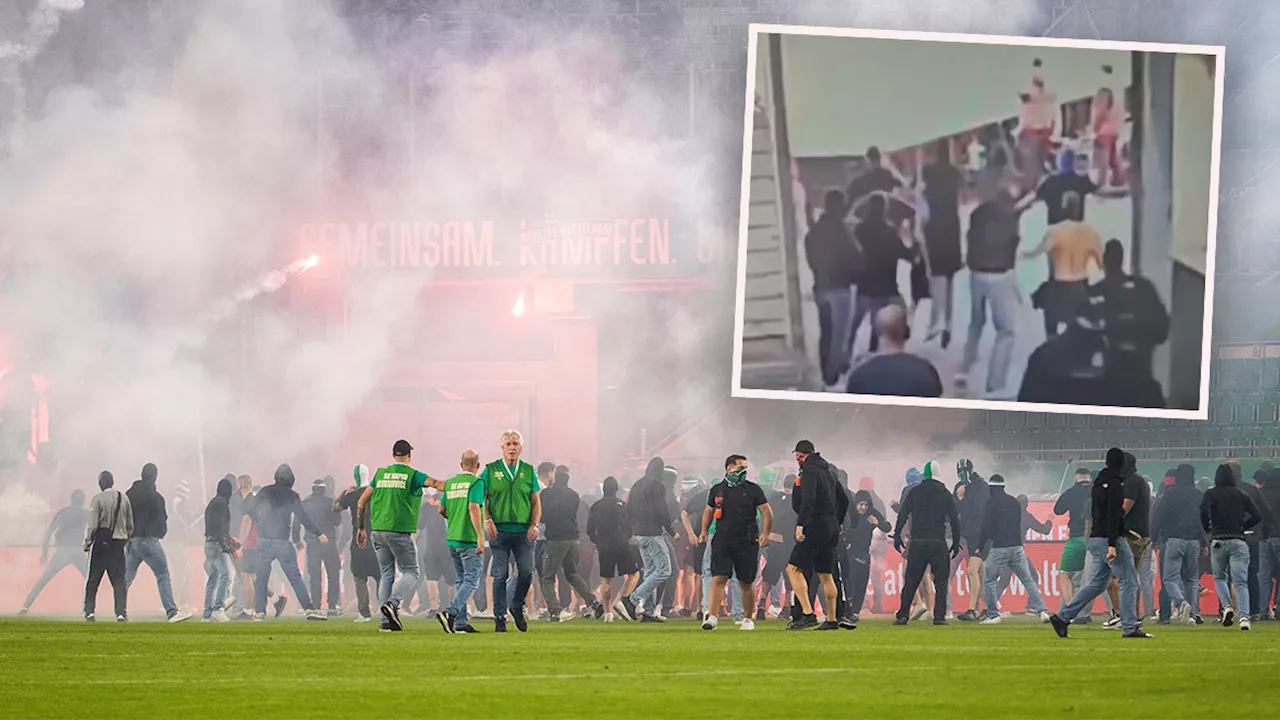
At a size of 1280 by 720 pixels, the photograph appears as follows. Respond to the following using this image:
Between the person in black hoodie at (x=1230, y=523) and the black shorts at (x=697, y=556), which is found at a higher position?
the person in black hoodie at (x=1230, y=523)

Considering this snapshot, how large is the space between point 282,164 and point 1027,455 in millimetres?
12408

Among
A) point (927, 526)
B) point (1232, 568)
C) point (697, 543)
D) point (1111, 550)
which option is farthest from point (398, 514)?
point (1232, 568)

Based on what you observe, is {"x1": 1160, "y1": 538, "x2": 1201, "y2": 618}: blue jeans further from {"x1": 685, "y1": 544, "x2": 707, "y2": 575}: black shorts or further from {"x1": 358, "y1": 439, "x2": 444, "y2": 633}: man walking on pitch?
{"x1": 358, "y1": 439, "x2": 444, "y2": 633}: man walking on pitch

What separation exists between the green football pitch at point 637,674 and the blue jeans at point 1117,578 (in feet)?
0.92

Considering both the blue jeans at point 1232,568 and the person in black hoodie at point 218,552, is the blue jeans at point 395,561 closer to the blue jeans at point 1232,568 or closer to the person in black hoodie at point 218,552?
the person in black hoodie at point 218,552

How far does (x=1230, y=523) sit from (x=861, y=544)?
4.24m

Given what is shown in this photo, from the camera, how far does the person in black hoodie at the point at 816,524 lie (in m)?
16.8

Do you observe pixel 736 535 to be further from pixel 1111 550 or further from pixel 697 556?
pixel 697 556

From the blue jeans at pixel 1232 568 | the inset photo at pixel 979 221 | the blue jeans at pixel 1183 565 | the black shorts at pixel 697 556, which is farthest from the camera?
the inset photo at pixel 979 221

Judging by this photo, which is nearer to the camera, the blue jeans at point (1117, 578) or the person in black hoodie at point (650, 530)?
the blue jeans at point (1117, 578)

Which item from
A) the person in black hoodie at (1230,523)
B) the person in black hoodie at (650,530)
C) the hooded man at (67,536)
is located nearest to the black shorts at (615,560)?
the person in black hoodie at (650,530)

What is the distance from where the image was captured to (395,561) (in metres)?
16.5

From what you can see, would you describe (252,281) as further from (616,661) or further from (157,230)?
(616,661)

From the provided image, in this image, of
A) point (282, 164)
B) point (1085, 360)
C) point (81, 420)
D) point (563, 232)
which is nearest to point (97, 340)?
point (81, 420)
